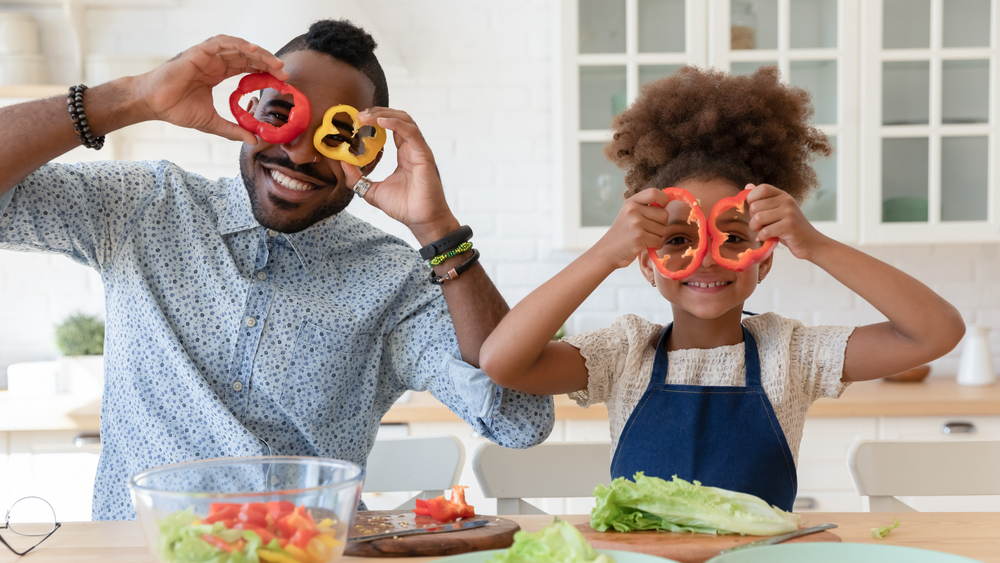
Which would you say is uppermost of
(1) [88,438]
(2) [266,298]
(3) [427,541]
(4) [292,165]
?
(4) [292,165]

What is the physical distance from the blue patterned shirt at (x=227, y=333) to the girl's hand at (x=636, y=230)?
0.95 ft

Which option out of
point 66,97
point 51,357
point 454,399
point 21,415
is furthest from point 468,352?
point 51,357

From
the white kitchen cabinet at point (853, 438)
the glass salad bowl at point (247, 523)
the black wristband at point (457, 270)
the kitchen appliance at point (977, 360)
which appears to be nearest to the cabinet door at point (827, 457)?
the white kitchen cabinet at point (853, 438)

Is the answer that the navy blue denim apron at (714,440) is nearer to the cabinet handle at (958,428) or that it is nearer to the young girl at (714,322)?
the young girl at (714,322)

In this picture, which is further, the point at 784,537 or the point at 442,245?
the point at 442,245

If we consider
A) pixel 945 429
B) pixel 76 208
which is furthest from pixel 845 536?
pixel 945 429

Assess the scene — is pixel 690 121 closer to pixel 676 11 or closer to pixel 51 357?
pixel 676 11

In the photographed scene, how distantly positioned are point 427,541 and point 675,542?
0.28 meters

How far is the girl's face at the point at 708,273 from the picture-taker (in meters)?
1.35

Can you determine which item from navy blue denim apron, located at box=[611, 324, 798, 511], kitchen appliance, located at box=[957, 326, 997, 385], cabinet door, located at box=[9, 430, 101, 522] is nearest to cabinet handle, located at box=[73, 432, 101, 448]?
cabinet door, located at box=[9, 430, 101, 522]

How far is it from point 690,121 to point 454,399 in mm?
645

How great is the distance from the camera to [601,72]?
9.14 ft

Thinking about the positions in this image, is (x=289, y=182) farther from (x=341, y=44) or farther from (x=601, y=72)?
(x=601, y=72)

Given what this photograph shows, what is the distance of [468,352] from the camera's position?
4.52ft
